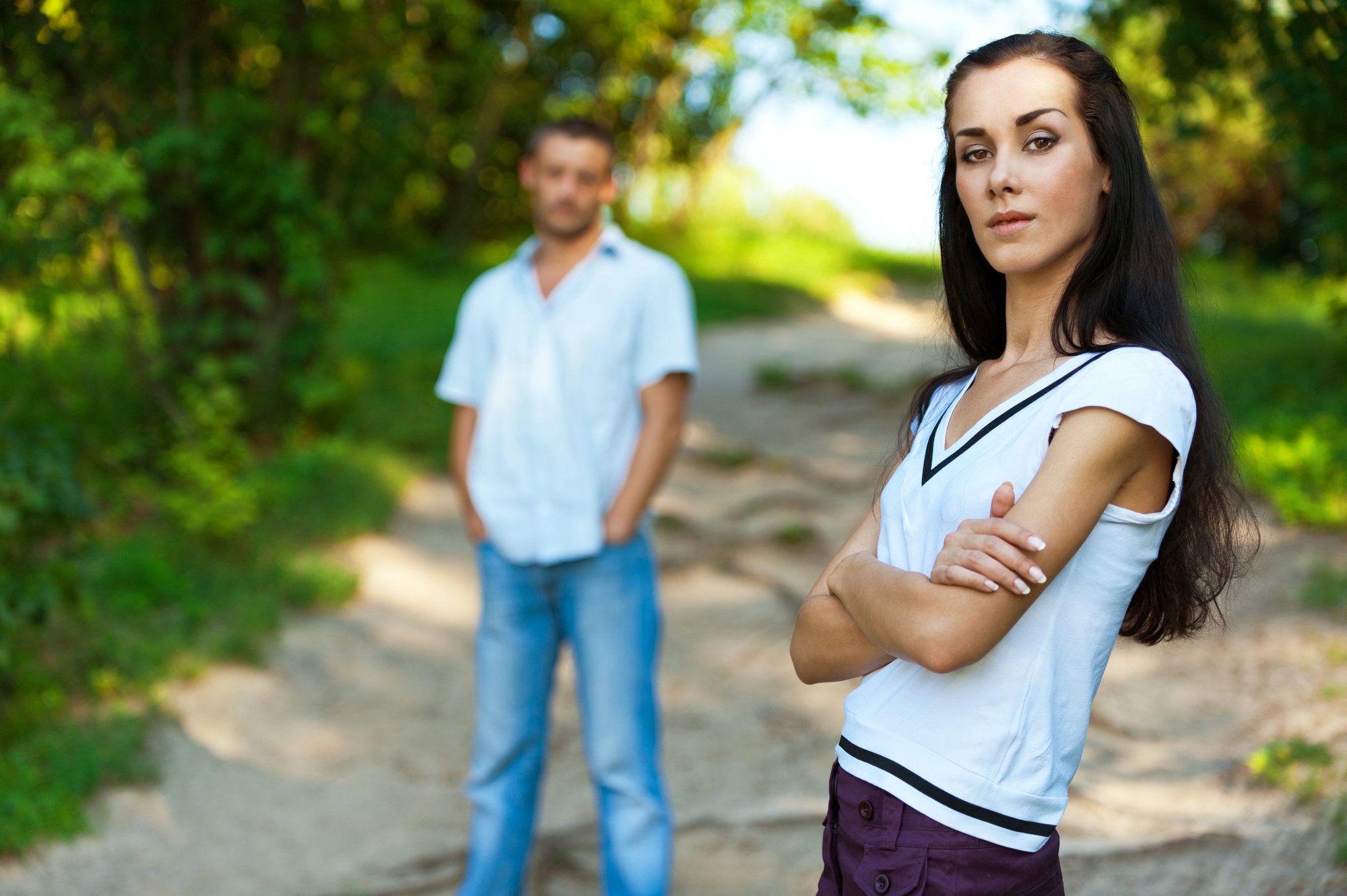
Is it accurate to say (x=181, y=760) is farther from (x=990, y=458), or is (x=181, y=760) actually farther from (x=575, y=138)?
(x=990, y=458)

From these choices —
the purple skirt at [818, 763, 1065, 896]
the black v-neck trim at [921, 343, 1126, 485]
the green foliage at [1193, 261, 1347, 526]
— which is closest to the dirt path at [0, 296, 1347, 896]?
→ the green foliage at [1193, 261, 1347, 526]

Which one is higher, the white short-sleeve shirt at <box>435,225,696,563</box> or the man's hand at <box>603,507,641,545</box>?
the white short-sleeve shirt at <box>435,225,696,563</box>

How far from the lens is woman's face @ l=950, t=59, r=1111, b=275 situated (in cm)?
149

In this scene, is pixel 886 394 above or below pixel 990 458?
below

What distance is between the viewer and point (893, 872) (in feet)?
4.94

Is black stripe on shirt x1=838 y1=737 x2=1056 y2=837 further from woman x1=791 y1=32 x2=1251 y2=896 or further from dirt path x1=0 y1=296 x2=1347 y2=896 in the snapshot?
dirt path x1=0 y1=296 x2=1347 y2=896

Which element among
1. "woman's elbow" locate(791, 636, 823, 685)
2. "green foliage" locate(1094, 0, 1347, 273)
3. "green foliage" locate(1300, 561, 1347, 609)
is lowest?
"green foliage" locate(1300, 561, 1347, 609)

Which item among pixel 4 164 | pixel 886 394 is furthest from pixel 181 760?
pixel 886 394

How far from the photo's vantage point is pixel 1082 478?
1.38 m

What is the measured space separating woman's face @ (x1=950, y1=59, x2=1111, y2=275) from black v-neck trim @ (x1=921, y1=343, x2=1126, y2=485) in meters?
0.16

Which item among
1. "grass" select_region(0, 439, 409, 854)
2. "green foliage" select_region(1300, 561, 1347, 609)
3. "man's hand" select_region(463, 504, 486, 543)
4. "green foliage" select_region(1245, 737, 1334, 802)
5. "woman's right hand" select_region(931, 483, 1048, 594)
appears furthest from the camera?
"green foliage" select_region(1300, 561, 1347, 609)

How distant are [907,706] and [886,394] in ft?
24.6

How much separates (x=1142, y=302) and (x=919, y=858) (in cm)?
79

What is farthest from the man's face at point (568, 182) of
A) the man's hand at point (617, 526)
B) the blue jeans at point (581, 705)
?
the blue jeans at point (581, 705)
